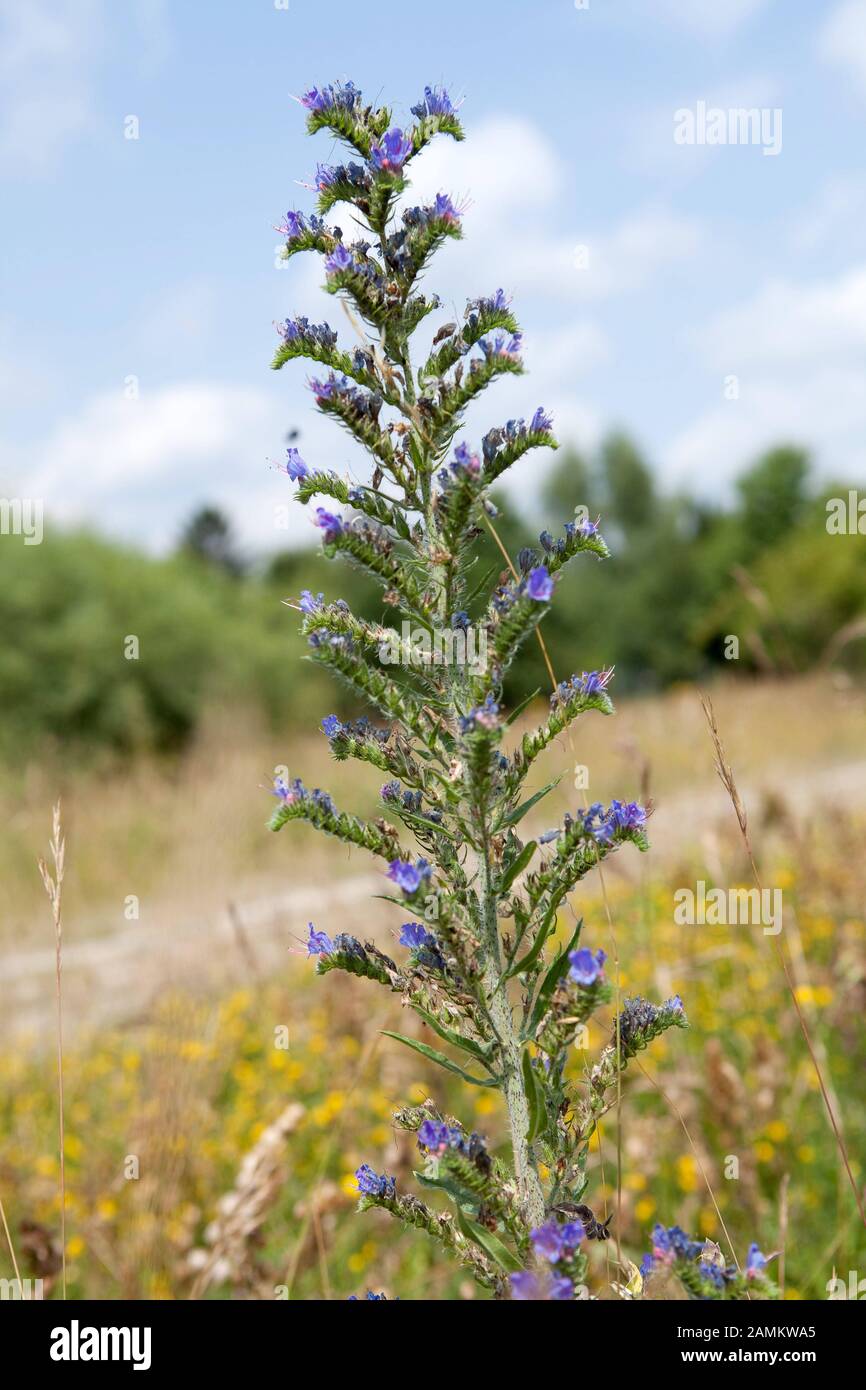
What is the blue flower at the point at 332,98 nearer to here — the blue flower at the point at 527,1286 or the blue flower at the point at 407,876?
the blue flower at the point at 407,876

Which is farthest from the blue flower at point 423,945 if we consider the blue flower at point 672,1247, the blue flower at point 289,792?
the blue flower at point 672,1247

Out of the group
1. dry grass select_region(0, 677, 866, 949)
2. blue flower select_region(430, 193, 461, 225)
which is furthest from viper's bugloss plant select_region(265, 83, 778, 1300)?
dry grass select_region(0, 677, 866, 949)

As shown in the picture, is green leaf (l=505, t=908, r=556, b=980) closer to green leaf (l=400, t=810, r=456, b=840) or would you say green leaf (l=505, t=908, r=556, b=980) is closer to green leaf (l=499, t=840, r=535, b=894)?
green leaf (l=499, t=840, r=535, b=894)

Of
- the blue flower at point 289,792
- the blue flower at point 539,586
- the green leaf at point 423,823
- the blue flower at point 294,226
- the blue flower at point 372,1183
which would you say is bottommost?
the blue flower at point 372,1183

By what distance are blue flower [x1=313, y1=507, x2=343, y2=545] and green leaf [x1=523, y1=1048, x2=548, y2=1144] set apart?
874 millimetres

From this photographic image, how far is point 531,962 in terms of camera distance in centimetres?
179

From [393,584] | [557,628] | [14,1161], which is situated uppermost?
[557,628]

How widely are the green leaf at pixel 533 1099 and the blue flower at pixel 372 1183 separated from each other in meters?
0.23

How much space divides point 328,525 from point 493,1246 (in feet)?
3.72

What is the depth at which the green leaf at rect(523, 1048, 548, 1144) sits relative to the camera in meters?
1.70

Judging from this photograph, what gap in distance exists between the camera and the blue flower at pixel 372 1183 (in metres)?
1.71
